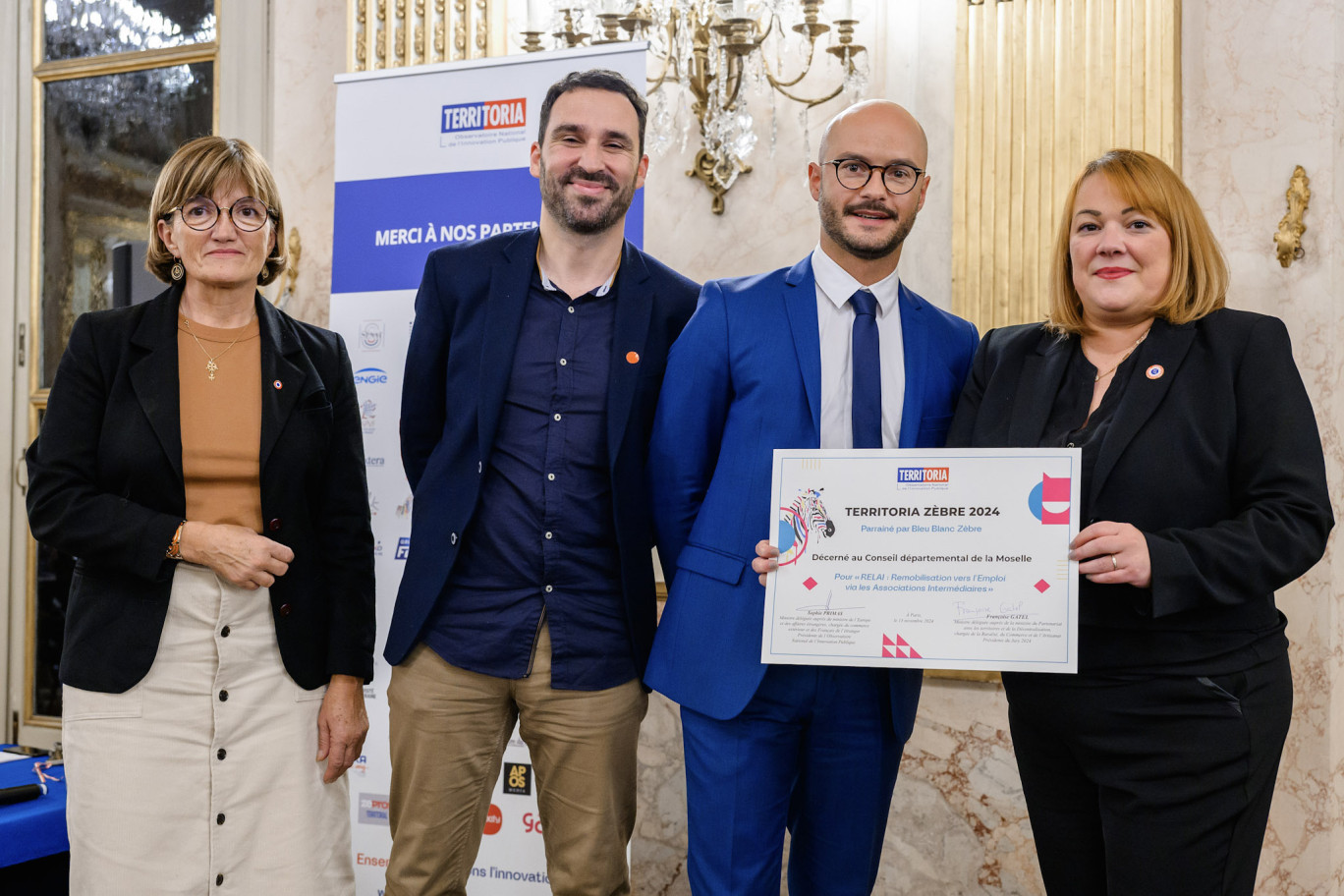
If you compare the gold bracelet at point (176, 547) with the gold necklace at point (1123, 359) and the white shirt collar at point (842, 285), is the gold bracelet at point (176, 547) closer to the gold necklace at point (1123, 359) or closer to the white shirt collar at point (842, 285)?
Result: the white shirt collar at point (842, 285)

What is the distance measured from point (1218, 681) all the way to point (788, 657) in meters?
0.64

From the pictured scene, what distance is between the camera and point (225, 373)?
2.06 metres

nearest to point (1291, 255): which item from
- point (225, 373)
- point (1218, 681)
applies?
point (1218, 681)

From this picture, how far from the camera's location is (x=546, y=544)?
2.09 m

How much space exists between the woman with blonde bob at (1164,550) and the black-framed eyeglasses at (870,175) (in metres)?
0.31

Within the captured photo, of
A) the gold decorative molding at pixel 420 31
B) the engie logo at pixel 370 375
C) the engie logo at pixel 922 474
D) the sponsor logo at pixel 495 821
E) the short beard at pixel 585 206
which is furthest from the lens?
the gold decorative molding at pixel 420 31

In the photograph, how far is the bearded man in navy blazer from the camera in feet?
6.89

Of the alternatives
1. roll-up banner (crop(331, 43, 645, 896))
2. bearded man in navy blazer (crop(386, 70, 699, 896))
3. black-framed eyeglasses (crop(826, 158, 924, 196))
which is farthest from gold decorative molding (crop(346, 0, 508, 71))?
black-framed eyeglasses (crop(826, 158, 924, 196))

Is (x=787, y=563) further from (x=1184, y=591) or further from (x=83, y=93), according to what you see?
(x=83, y=93)

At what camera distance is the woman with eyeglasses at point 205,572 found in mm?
1920

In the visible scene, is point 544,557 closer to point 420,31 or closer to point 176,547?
point 176,547

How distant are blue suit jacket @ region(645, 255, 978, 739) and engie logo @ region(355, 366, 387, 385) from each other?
1298 mm

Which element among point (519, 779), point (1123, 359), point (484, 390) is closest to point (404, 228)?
point (484, 390)

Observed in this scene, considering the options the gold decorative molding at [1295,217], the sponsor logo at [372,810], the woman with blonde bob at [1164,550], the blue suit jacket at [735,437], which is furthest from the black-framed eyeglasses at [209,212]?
the gold decorative molding at [1295,217]
